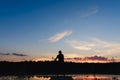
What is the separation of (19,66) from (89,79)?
12120 mm

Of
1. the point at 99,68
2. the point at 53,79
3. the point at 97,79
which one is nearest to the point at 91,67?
the point at 99,68

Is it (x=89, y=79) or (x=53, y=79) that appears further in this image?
(x=89, y=79)

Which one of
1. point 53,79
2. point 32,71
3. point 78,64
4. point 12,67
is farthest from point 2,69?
point 53,79

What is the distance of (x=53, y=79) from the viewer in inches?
991

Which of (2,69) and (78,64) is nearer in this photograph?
(2,69)

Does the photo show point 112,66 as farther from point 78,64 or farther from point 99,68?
point 78,64

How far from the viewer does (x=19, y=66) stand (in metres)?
36.2

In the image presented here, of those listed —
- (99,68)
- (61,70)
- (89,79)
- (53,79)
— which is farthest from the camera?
(99,68)

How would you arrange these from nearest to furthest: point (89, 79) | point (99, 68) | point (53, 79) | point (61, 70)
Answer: point (53, 79)
point (89, 79)
point (61, 70)
point (99, 68)

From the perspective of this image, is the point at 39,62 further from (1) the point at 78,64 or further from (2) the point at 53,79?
(2) the point at 53,79

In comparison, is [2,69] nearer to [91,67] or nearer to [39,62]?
[39,62]

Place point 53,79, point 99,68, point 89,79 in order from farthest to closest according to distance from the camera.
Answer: point 99,68 → point 89,79 → point 53,79

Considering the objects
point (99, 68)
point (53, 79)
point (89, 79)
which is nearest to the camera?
point (53, 79)

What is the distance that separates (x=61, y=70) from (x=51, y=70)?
1.99m
